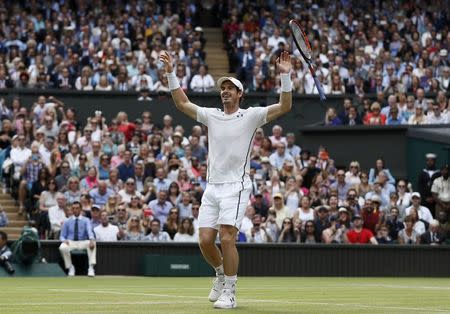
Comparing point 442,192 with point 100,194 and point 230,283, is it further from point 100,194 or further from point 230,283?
point 230,283

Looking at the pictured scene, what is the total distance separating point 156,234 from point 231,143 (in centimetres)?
1130

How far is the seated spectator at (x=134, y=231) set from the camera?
22.6 metres

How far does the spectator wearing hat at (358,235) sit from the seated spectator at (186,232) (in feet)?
9.60

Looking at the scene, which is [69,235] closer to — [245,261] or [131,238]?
[131,238]

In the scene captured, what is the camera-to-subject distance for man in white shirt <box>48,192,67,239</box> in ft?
73.8

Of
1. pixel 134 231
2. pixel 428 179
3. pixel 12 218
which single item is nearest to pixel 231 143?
pixel 134 231

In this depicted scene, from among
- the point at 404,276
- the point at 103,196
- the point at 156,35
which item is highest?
the point at 156,35

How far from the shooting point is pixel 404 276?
2314 centimetres

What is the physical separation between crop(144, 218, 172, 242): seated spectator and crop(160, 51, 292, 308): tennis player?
1089 cm

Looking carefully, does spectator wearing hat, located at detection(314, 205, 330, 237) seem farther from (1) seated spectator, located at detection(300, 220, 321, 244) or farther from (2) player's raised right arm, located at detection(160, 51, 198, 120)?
(2) player's raised right arm, located at detection(160, 51, 198, 120)

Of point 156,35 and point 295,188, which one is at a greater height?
point 156,35

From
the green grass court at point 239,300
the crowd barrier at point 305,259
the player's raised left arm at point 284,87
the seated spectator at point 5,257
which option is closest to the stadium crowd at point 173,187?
the crowd barrier at point 305,259

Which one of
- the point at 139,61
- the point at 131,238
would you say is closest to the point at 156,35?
the point at 139,61

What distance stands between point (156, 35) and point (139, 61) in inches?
57.3
